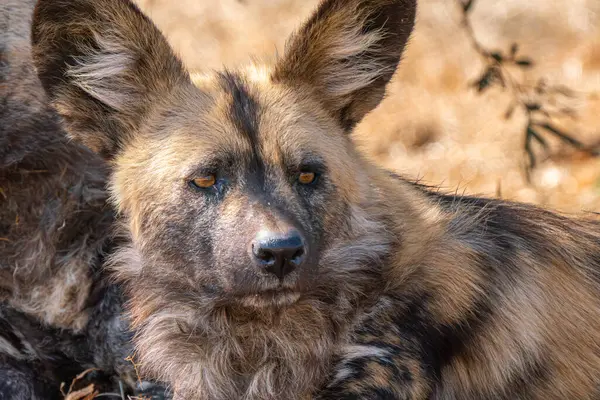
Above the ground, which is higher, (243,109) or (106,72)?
(106,72)

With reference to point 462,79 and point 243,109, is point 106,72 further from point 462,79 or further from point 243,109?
point 462,79

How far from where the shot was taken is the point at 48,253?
16.6 ft

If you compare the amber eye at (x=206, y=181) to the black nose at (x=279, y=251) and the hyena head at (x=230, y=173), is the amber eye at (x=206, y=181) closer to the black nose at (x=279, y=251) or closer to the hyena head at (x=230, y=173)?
the hyena head at (x=230, y=173)

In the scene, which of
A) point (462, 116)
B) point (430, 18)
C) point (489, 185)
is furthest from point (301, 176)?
point (430, 18)

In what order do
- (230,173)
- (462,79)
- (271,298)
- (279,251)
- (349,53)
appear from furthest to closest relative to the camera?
(462,79), (349,53), (230,173), (271,298), (279,251)

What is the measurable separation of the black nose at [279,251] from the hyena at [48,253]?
1.62 m

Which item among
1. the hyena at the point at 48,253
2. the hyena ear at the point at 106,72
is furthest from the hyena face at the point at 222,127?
the hyena at the point at 48,253

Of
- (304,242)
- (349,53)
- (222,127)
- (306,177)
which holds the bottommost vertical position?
(304,242)

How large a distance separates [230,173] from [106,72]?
69 cm

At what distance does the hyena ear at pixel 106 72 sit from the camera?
3992mm

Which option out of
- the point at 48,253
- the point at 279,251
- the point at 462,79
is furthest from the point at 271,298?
the point at 462,79

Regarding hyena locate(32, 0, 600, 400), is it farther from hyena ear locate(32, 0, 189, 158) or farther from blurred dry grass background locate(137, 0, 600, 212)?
blurred dry grass background locate(137, 0, 600, 212)

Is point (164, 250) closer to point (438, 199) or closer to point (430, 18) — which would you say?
point (438, 199)

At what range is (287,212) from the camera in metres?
3.67
